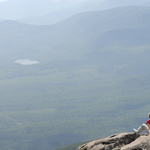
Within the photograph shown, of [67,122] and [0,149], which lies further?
[67,122]

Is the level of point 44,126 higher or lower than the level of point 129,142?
lower

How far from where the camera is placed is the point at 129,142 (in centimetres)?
1980

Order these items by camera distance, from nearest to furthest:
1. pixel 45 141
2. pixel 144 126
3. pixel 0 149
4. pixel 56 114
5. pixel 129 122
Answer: pixel 144 126, pixel 0 149, pixel 45 141, pixel 129 122, pixel 56 114

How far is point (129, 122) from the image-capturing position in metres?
163

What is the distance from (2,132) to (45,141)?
26.6 m

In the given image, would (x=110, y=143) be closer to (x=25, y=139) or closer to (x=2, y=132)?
(x=25, y=139)

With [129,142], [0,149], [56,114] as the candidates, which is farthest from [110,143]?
[56,114]

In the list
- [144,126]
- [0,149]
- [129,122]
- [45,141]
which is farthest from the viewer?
[129,122]

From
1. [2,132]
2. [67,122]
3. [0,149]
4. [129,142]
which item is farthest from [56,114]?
[129,142]

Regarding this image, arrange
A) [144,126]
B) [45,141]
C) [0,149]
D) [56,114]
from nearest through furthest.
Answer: [144,126], [0,149], [45,141], [56,114]

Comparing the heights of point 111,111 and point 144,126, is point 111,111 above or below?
below

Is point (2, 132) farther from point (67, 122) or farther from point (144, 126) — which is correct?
point (144, 126)

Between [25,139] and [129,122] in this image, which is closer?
[25,139]

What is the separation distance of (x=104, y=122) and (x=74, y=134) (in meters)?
21.2
